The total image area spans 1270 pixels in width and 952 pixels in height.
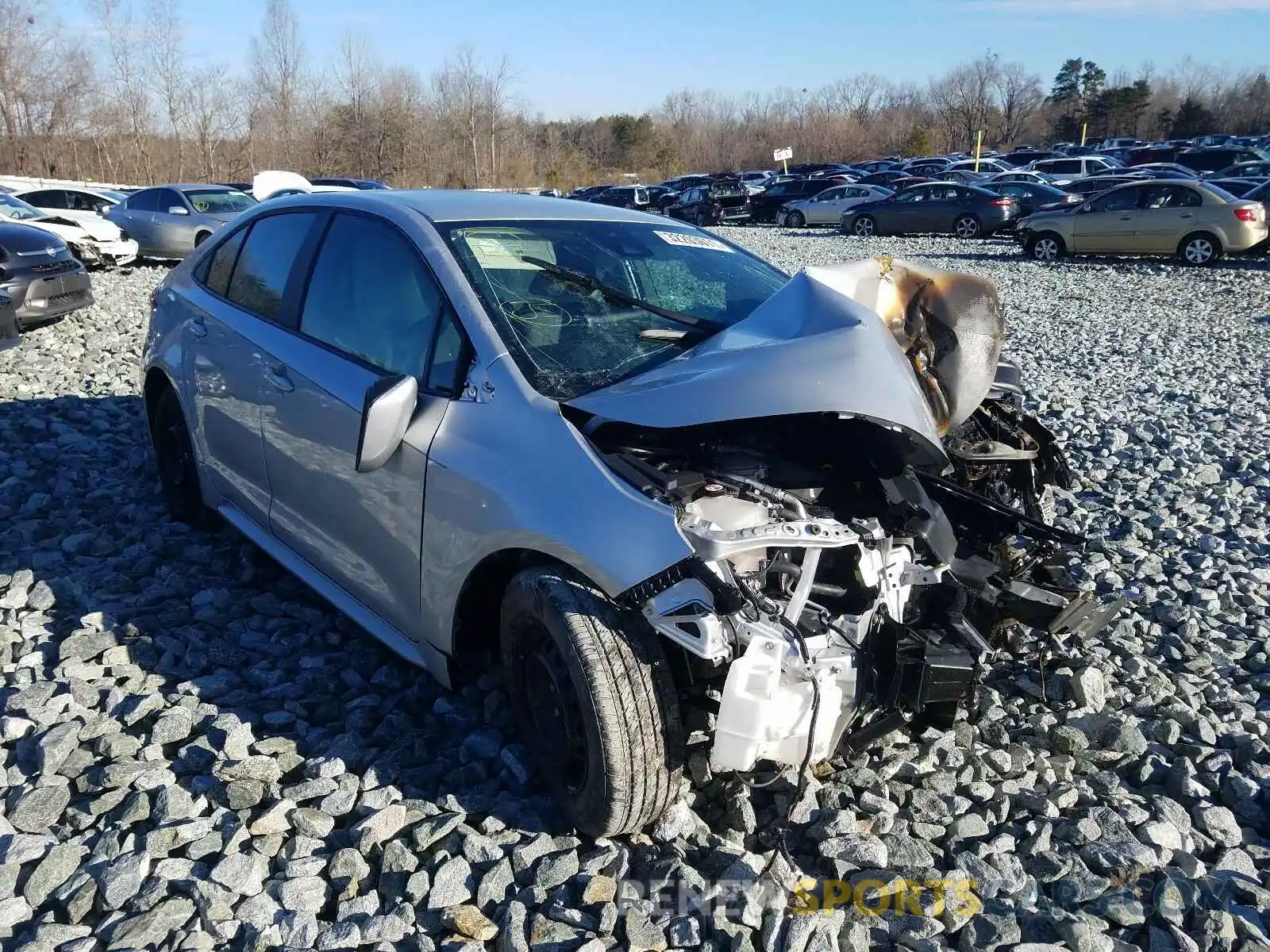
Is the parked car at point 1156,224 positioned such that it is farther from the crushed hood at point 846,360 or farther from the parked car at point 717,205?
the crushed hood at point 846,360

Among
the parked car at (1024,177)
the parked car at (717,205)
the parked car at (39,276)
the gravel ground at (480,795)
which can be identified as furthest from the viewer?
the parked car at (717,205)

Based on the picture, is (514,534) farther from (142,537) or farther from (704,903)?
(142,537)

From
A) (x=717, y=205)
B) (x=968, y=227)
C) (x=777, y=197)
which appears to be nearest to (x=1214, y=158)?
(x=968, y=227)

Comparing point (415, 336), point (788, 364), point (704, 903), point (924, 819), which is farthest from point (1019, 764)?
point (415, 336)

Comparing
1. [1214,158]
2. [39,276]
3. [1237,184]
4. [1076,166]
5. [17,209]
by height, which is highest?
[1214,158]

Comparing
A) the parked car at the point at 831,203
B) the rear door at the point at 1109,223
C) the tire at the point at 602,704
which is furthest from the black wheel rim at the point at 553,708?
the parked car at the point at 831,203

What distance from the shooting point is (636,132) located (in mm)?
69312

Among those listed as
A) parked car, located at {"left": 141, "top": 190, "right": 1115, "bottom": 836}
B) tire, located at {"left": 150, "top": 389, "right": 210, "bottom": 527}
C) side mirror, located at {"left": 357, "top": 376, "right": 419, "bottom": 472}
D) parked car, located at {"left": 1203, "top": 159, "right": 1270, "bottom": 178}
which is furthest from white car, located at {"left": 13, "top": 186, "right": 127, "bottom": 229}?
parked car, located at {"left": 1203, "top": 159, "right": 1270, "bottom": 178}

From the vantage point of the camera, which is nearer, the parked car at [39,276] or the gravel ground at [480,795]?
the gravel ground at [480,795]

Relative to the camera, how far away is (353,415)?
3119 mm

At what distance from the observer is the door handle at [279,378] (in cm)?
346

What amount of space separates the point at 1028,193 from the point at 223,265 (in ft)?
74.0

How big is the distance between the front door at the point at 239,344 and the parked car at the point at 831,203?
2471 cm

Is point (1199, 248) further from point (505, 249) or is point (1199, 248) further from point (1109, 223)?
point (505, 249)
